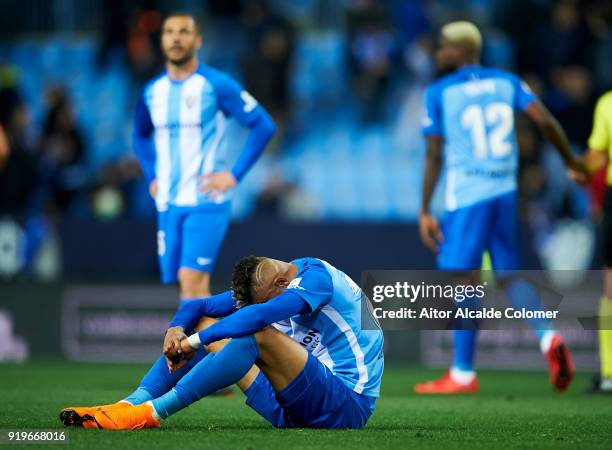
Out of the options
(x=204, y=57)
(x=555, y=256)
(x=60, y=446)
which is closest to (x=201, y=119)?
(x=60, y=446)

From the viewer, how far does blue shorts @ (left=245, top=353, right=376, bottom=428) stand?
601 centimetres

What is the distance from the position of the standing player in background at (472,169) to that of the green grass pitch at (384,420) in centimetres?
71

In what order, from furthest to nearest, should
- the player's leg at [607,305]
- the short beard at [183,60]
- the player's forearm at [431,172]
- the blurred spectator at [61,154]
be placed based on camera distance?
the blurred spectator at [61,154] → the player's forearm at [431,172] → the player's leg at [607,305] → the short beard at [183,60]

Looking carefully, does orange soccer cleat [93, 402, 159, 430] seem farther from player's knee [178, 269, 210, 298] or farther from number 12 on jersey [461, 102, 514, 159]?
number 12 on jersey [461, 102, 514, 159]

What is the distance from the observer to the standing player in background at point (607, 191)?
30.2ft

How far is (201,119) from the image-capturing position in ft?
29.7

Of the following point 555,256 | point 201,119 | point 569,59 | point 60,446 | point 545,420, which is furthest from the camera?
point 569,59

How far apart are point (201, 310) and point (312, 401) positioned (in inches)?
28.0

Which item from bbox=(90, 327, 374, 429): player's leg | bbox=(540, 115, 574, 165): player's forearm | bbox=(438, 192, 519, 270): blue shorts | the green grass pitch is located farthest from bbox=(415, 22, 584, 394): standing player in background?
bbox=(90, 327, 374, 429): player's leg

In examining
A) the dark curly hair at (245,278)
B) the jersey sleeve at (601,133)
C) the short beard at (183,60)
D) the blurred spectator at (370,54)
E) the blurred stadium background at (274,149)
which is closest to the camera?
the dark curly hair at (245,278)

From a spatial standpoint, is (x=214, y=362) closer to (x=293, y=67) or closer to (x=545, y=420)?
(x=545, y=420)

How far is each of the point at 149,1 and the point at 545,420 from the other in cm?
1022

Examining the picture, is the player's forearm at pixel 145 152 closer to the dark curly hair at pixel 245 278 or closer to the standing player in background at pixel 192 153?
the standing player in background at pixel 192 153

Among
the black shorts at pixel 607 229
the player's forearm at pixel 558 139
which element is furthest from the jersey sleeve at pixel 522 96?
the black shorts at pixel 607 229
